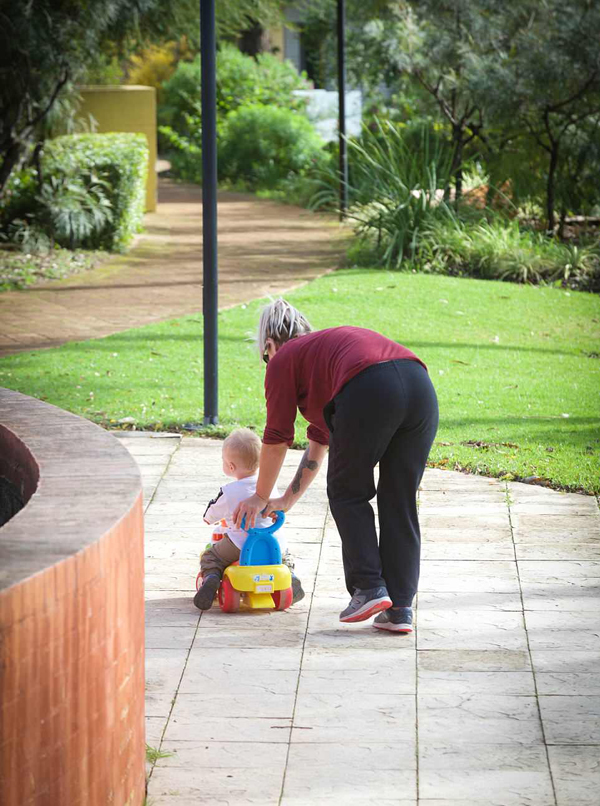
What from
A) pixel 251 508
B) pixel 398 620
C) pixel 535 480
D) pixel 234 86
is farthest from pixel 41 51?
pixel 398 620

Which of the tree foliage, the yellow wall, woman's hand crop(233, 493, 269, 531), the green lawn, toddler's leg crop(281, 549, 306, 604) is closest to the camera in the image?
woman's hand crop(233, 493, 269, 531)

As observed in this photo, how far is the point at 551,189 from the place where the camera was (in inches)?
588

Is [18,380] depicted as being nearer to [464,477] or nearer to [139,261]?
[464,477]

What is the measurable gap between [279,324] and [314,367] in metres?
0.25

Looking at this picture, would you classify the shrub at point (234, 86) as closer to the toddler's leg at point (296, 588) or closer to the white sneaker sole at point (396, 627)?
the toddler's leg at point (296, 588)

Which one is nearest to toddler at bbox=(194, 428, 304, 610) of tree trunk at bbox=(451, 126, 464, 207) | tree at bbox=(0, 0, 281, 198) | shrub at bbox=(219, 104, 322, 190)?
tree trunk at bbox=(451, 126, 464, 207)

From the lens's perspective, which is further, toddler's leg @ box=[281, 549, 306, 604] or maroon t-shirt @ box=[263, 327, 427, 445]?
toddler's leg @ box=[281, 549, 306, 604]

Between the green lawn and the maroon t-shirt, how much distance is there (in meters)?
1.85

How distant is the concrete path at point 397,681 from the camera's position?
3.36m

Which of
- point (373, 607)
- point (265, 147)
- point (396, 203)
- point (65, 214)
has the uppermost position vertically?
point (265, 147)

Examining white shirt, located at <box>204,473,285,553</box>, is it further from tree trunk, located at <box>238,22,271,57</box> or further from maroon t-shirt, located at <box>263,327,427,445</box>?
tree trunk, located at <box>238,22,271,57</box>

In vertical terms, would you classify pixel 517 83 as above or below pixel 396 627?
above

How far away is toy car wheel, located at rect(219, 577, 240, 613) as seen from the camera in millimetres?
4645

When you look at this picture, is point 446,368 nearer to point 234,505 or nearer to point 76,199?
point 234,505
